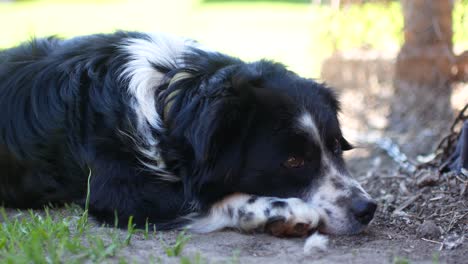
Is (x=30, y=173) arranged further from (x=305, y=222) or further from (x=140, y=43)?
(x=305, y=222)

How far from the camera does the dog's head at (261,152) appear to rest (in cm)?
339

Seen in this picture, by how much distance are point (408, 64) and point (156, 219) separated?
12.7ft

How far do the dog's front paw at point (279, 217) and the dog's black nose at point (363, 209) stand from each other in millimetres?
206

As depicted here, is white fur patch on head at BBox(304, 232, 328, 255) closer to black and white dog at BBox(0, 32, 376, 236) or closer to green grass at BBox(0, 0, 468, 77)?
black and white dog at BBox(0, 32, 376, 236)

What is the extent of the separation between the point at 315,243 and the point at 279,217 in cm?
26

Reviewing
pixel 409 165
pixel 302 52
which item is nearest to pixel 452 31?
pixel 409 165

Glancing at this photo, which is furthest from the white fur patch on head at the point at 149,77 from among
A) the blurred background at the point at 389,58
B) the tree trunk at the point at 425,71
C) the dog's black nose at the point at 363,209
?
the tree trunk at the point at 425,71

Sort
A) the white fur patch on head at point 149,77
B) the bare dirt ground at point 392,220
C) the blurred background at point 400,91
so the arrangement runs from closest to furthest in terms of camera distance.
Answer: the bare dirt ground at point 392,220 → the white fur patch on head at point 149,77 → the blurred background at point 400,91

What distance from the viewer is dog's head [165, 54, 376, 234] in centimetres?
339

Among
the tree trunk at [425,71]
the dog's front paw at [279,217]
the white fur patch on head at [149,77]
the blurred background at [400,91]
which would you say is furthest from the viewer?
the tree trunk at [425,71]

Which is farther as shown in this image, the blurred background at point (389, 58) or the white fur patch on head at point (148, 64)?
the blurred background at point (389, 58)

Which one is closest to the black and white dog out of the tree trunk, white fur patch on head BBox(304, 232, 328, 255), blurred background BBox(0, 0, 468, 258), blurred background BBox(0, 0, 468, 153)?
white fur patch on head BBox(304, 232, 328, 255)

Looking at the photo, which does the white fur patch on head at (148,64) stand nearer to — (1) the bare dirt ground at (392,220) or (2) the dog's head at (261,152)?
(2) the dog's head at (261,152)

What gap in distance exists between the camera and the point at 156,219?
3469mm
